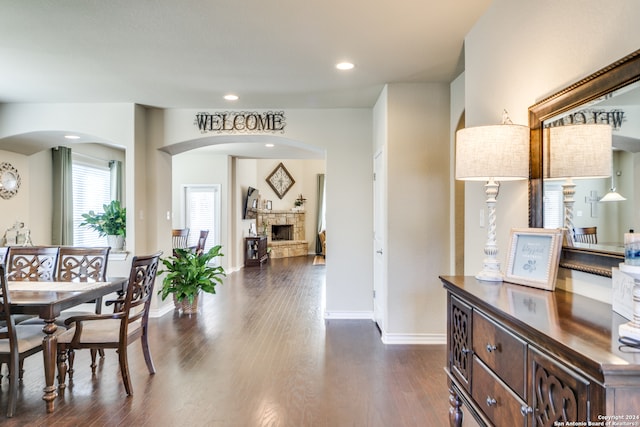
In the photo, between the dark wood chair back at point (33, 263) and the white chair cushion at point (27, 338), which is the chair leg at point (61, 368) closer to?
the white chair cushion at point (27, 338)

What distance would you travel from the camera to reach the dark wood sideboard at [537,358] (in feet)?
2.86

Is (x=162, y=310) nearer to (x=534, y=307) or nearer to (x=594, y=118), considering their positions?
(x=534, y=307)

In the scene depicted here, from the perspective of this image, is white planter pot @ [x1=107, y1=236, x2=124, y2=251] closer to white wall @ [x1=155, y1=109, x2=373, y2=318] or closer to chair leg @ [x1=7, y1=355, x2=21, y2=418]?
white wall @ [x1=155, y1=109, x2=373, y2=318]

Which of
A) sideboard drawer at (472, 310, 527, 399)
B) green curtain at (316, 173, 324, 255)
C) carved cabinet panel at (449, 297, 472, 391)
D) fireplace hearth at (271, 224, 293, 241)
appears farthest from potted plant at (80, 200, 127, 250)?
green curtain at (316, 173, 324, 255)

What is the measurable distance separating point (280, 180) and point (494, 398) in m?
11.2

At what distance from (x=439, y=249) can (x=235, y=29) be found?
2.77 metres

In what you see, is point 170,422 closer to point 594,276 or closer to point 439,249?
point 594,276

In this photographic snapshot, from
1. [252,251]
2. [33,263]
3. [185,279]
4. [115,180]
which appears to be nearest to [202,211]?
[252,251]

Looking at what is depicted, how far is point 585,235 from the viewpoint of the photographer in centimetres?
160

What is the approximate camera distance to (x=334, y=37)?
2.93m

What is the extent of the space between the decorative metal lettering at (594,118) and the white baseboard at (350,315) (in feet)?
11.7

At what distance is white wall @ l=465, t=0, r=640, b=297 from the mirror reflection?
15 cm

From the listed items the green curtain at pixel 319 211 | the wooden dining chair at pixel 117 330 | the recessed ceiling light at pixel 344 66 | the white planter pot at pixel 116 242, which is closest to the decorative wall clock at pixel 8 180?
the white planter pot at pixel 116 242

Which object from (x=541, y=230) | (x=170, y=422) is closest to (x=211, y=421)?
(x=170, y=422)
